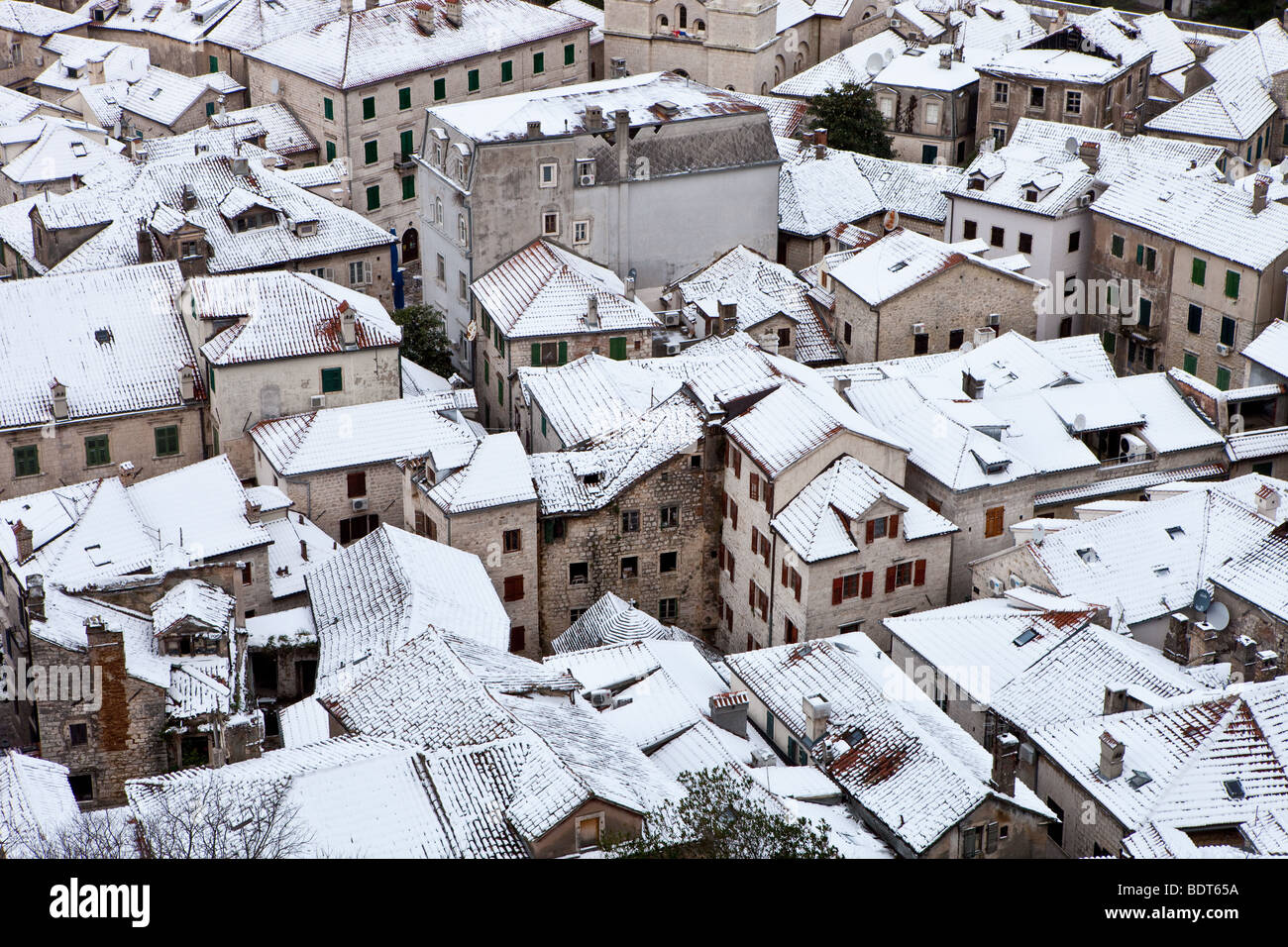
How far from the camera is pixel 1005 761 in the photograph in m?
46.7

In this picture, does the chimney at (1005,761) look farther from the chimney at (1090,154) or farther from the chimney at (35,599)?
the chimney at (1090,154)

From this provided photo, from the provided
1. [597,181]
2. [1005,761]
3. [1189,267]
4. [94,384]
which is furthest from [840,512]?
[94,384]

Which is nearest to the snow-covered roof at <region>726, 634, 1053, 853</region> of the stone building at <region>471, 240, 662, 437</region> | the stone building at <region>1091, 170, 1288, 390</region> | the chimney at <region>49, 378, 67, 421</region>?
the stone building at <region>471, 240, 662, 437</region>

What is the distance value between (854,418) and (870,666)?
1096cm

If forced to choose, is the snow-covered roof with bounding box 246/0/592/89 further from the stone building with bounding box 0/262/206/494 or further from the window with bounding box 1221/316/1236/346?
the window with bounding box 1221/316/1236/346

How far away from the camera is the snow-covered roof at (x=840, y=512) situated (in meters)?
56.4

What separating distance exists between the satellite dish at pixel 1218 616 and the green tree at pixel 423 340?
120 ft

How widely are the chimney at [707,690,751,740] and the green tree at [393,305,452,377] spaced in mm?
30031

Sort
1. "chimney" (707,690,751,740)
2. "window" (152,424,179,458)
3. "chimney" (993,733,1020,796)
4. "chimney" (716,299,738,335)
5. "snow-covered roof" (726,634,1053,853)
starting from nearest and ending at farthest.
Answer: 1. "snow-covered roof" (726,634,1053,853)
2. "chimney" (993,733,1020,796)
3. "chimney" (707,690,751,740)
4. "window" (152,424,179,458)
5. "chimney" (716,299,738,335)

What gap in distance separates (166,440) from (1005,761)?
37250 millimetres

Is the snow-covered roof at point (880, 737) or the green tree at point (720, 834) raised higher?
the green tree at point (720, 834)

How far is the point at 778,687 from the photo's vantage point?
172 ft

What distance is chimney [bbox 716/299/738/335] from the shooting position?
244 feet

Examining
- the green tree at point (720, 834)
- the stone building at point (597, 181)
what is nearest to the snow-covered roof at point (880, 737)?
the green tree at point (720, 834)
